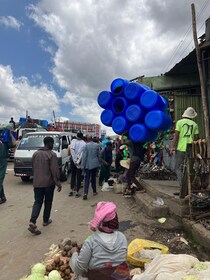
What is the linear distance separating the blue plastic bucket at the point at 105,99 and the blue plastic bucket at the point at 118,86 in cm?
15

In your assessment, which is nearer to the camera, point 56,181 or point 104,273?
point 104,273

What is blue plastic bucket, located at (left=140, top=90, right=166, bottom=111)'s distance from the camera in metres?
7.05

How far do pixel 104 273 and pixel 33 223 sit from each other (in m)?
3.25

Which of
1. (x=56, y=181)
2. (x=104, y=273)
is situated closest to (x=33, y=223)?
(x=56, y=181)

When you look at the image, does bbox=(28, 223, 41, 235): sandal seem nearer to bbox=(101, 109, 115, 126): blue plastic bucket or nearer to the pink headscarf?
the pink headscarf

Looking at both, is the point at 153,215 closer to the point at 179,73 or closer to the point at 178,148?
the point at 178,148

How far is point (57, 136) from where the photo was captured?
12.2m

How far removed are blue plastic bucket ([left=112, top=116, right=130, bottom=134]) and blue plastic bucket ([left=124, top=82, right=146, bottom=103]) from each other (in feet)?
1.88

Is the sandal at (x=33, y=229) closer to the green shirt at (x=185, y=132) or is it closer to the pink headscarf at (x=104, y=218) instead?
the pink headscarf at (x=104, y=218)

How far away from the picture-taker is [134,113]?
7281mm

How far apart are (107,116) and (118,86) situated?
2.83ft

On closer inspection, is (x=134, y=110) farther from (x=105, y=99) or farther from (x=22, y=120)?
(x=22, y=120)

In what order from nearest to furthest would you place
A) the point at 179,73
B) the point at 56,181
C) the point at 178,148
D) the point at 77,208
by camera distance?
the point at 56,181 < the point at 178,148 < the point at 77,208 < the point at 179,73

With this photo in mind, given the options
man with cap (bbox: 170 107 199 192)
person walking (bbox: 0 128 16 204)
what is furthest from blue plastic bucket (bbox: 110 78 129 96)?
person walking (bbox: 0 128 16 204)
